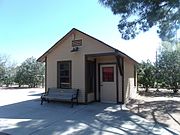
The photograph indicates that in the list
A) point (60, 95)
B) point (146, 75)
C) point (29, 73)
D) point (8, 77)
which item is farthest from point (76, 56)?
point (8, 77)

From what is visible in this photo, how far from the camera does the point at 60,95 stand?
1282cm

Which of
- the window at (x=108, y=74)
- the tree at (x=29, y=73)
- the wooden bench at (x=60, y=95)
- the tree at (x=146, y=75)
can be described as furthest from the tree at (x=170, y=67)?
the tree at (x=29, y=73)

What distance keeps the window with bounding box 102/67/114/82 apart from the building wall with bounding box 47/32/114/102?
5.00 feet

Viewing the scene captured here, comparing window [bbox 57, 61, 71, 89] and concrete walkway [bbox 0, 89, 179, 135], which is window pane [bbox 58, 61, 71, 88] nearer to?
window [bbox 57, 61, 71, 89]

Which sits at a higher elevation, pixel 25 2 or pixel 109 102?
pixel 25 2

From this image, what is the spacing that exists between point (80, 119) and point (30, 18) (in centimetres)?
900

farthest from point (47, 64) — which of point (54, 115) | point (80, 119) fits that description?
point (80, 119)

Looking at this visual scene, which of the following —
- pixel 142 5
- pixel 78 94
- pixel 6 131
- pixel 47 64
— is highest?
pixel 142 5

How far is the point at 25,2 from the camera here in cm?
1127

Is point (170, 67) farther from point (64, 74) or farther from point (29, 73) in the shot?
point (29, 73)

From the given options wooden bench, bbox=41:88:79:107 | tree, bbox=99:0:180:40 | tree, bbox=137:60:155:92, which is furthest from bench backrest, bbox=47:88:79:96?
tree, bbox=137:60:155:92

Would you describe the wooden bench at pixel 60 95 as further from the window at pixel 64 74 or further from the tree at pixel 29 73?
the tree at pixel 29 73

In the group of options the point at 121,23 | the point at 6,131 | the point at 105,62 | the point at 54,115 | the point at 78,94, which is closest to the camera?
the point at 6,131

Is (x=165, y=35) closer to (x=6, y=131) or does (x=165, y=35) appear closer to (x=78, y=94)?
(x=78, y=94)
